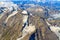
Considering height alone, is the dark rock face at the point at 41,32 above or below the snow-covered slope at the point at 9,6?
above

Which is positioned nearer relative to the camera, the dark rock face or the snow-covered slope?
the dark rock face

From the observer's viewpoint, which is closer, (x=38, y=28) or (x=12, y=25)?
(x=38, y=28)

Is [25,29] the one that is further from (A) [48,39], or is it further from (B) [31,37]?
(A) [48,39]

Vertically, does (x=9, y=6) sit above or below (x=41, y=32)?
below

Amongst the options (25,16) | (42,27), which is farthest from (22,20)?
(42,27)

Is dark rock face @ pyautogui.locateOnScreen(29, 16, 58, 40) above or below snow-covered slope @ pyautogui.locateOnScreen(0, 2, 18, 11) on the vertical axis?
above

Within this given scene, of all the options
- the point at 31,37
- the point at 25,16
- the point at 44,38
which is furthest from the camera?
the point at 25,16

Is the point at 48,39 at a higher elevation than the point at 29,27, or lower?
lower

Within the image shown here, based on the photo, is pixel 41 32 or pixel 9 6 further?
pixel 9 6

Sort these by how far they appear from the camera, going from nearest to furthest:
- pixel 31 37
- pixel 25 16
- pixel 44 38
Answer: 1. pixel 31 37
2. pixel 44 38
3. pixel 25 16

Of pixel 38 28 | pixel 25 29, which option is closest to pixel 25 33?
pixel 25 29

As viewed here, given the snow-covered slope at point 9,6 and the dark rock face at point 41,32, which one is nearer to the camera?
the dark rock face at point 41,32
